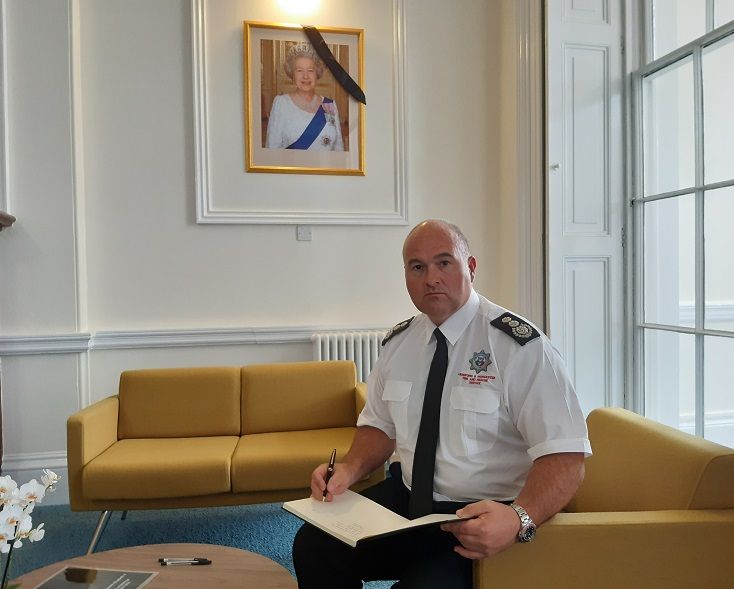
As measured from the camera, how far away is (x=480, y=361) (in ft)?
4.78

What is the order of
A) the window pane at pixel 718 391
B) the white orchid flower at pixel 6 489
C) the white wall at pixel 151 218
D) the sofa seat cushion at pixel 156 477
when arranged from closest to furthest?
1. the white orchid flower at pixel 6 489
2. the sofa seat cushion at pixel 156 477
3. the window pane at pixel 718 391
4. the white wall at pixel 151 218

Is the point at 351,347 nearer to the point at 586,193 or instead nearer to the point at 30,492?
the point at 586,193

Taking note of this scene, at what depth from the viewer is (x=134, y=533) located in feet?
8.71

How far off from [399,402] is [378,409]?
0.45 feet

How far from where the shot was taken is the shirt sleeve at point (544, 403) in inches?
50.3

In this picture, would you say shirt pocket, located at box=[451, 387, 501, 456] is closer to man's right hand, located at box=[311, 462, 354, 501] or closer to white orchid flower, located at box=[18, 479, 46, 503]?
man's right hand, located at box=[311, 462, 354, 501]

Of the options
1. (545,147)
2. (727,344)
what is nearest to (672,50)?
(545,147)

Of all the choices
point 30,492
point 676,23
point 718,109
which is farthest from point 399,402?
point 676,23

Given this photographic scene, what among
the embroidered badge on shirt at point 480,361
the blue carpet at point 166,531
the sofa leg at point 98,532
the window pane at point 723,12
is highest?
the window pane at point 723,12

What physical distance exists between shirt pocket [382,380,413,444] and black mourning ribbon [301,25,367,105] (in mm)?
2403

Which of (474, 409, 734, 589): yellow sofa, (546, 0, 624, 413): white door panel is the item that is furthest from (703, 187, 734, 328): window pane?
(474, 409, 734, 589): yellow sofa

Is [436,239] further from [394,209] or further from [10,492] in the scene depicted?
[394,209]

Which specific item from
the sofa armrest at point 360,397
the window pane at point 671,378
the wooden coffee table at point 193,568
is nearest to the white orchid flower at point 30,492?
the wooden coffee table at point 193,568

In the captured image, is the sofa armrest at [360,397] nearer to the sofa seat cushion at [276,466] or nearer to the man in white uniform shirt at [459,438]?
the sofa seat cushion at [276,466]
